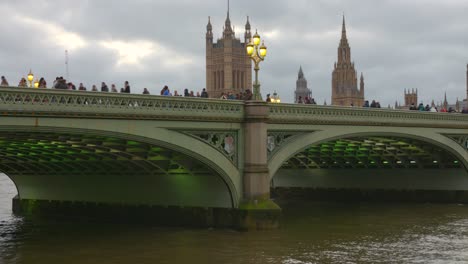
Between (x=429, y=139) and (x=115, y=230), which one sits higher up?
(x=429, y=139)

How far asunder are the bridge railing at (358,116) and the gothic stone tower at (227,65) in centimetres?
13833

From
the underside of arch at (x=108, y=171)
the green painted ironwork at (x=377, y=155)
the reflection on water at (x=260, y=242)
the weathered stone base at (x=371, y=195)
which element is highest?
the green painted ironwork at (x=377, y=155)

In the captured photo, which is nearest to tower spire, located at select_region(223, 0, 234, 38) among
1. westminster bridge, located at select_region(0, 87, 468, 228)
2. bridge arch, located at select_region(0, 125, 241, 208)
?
westminster bridge, located at select_region(0, 87, 468, 228)

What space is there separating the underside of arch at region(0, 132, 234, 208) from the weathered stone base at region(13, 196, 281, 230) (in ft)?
1.00

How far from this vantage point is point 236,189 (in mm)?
31219

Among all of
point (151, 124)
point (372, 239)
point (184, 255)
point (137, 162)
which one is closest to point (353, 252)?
point (372, 239)

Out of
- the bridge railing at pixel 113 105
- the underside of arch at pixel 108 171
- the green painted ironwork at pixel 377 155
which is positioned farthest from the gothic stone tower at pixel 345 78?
the bridge railing at pixel 113 105

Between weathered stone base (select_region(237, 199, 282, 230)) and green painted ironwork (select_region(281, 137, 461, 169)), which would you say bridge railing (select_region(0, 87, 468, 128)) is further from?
green painted ironwork (select_region(281, 137, 461, 169))

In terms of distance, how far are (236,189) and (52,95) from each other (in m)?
9.44

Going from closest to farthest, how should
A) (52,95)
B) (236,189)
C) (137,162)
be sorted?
(52,95)
(236,189)
(137,162)

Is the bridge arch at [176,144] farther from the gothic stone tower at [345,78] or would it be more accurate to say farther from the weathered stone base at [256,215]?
the gothic stone tower at [345,78]

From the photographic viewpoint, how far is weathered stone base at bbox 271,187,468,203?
4869 cm

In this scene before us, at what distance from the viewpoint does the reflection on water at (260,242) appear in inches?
1053

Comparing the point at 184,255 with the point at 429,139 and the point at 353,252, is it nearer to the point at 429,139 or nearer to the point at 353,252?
the point at 353,252
